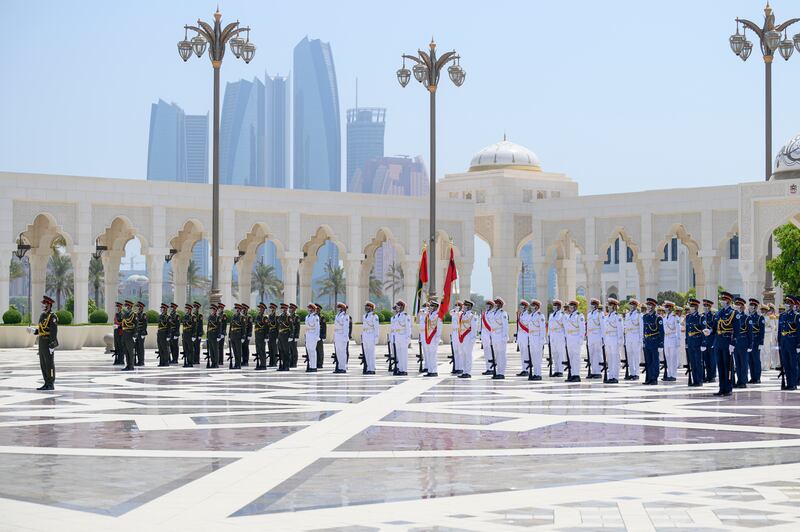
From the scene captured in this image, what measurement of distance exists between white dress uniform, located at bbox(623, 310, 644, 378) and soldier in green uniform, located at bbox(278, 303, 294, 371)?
7.10 meters

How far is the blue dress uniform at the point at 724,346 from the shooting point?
18.8 meters

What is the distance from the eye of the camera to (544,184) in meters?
52.0

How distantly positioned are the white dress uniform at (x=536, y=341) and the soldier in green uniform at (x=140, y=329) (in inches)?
340

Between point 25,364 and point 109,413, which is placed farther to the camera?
point 25,364

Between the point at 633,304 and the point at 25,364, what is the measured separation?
13221mm

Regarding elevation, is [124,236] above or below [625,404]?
above

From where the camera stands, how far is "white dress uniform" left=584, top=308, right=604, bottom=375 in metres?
23.8

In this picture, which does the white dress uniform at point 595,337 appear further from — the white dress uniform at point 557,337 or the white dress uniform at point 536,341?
the white dress uniform at point 536,341

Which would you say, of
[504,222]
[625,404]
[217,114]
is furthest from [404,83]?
[504,222]

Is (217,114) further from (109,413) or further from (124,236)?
(124,236)

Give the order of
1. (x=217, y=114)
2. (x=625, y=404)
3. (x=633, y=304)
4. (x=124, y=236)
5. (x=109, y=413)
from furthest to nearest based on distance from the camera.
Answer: (x=124, y=236) → (x=217, y=114) → (x=633, y=304) → (x=625, y=404) → (x=109, y=413)

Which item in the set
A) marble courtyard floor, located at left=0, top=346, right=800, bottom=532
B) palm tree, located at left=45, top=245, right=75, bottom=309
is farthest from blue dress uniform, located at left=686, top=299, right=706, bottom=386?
palm tree, located at left=45, top=245, right=75, bottom=309

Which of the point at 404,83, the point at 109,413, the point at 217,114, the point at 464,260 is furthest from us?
the point at 464,260

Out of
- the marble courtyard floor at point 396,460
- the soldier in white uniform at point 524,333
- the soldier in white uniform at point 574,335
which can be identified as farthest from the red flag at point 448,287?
the marble courtyard floor at point 396,460
